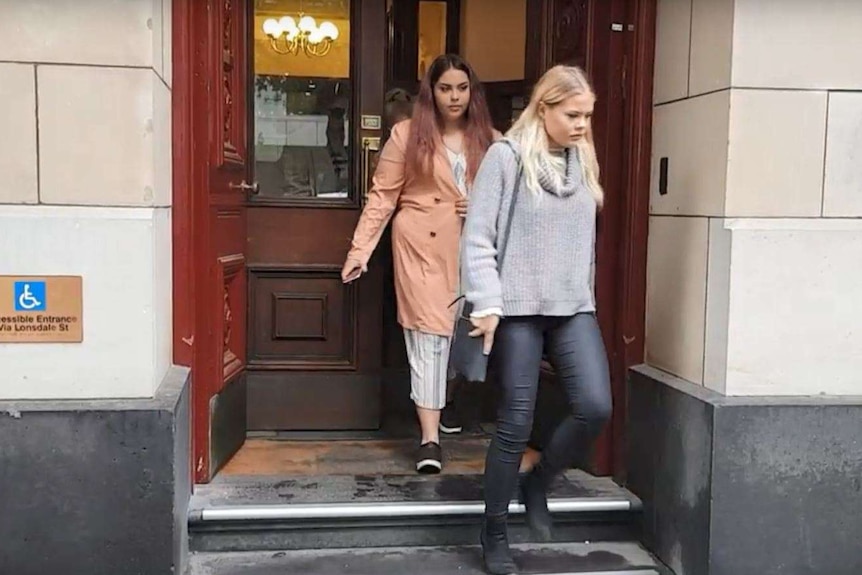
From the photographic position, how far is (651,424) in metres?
3.80

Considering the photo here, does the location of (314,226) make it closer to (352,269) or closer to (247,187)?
(247,187)

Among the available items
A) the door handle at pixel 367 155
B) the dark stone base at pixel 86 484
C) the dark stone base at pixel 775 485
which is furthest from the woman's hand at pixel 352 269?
the dark stone base at pixel 775 485

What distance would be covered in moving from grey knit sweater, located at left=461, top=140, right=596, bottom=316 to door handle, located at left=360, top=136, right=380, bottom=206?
1577mm

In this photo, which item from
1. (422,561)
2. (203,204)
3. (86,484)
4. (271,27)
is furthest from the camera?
(271,27)

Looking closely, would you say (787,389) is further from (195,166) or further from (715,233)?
(195,166)

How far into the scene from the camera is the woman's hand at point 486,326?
3.22m

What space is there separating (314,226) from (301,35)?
0.94 m

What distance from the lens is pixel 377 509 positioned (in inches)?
148

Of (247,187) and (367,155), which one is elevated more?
(367,155)

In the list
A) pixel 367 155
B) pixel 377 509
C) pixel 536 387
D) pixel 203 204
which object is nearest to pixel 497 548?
pixel 377 509

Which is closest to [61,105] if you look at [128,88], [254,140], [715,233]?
[128,88]

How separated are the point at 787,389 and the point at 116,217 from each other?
2349 mm

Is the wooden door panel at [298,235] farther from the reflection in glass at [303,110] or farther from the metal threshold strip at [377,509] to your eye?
the metal threshold strip at [377,509]

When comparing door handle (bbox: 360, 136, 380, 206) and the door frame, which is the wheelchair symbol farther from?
door handle (bbox: 360, 136, 380, 206)
